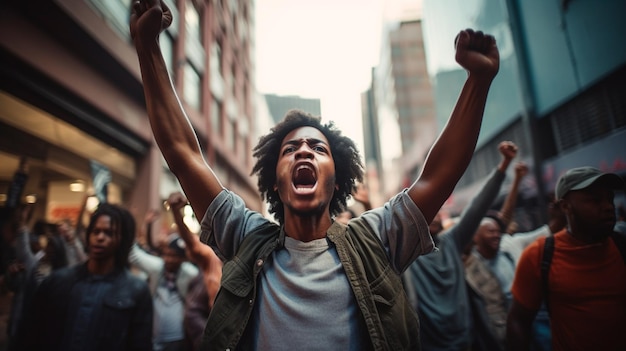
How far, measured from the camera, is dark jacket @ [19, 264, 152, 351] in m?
2.42

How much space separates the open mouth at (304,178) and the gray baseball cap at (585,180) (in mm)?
2046

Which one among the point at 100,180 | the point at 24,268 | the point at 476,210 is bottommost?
the point at 24,268

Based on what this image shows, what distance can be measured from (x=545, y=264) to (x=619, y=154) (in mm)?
5222

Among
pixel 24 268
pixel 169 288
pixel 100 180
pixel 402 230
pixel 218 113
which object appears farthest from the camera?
pixel 218 113

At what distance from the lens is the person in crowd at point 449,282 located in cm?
300

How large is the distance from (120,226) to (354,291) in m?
2.53

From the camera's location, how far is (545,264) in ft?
7.91

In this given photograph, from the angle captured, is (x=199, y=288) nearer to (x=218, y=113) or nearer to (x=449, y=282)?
(x=449, y=282)

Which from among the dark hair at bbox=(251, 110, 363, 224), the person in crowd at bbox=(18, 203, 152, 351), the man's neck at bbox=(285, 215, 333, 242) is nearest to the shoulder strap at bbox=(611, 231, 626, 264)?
the dark hair at bbox=(251, 110, 363, 224)

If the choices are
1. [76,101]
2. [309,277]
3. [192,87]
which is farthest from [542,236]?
[192,87]

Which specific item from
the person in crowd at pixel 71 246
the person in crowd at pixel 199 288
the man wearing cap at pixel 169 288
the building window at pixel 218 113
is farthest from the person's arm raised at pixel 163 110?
the building window at pixel 218 113

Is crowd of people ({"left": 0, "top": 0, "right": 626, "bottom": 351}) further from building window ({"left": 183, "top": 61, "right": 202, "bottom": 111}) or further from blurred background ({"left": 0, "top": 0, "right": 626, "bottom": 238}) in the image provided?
building window ({"left": 183, "top": 61, "right": 202, "bottom": 111})

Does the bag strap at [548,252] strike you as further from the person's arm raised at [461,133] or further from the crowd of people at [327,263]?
the person's arm raised at [461,133]

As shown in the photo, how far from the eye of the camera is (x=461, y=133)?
142cm
